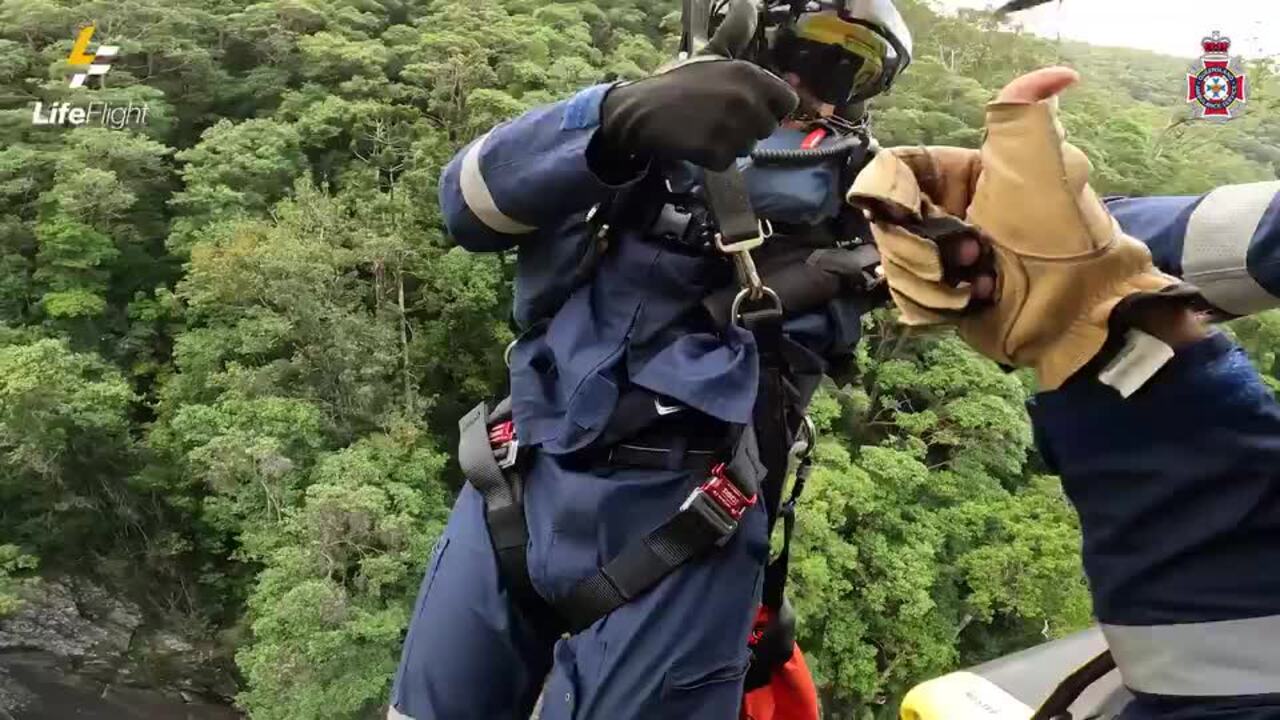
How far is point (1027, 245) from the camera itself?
31.7 inches

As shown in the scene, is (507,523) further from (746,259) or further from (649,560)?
(746,259)

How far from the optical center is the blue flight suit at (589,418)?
4.40ft

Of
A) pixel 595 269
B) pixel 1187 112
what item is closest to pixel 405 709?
pixel 595 269

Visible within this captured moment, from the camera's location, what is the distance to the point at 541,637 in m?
1.55

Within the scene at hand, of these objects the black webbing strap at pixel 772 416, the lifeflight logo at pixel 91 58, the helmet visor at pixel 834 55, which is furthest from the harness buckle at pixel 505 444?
the lifeflight logo at pixel 91 58

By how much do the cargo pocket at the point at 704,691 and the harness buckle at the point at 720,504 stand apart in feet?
0.65

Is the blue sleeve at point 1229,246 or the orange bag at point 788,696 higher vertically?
the blue sleeve at point 1229,246

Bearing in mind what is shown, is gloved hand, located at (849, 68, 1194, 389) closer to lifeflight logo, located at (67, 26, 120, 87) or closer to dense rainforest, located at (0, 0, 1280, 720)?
dense rainforest, located at (0, 0, 1280, 720)

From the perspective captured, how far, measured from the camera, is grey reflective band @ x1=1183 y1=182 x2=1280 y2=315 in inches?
32.3

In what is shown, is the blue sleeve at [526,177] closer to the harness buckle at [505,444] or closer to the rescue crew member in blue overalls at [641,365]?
the rescue crew member in blue overalls at [641,365]

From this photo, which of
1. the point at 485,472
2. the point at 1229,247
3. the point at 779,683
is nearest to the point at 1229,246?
the point at 1229,247

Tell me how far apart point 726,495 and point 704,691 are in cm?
30

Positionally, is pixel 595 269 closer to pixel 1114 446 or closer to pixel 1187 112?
pixel 1114 446

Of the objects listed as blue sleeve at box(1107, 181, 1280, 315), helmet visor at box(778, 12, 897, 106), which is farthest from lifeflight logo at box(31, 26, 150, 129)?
blue sleeve at box(1107, 181, 1280, 315)
